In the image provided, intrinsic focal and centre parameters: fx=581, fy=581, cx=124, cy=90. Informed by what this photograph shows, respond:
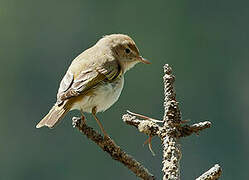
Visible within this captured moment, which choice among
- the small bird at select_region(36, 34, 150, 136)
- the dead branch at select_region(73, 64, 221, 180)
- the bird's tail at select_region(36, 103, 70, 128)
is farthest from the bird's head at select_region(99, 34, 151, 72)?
the dead branch at select_region(73, 64, 221, 180)

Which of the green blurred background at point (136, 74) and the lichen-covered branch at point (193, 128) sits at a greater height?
the lichen-covered branch at point (193, 128)

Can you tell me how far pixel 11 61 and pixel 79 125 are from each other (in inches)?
941

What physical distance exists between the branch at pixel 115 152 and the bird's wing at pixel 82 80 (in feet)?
3.61

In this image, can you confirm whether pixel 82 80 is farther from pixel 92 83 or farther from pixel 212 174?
pixel 212 174

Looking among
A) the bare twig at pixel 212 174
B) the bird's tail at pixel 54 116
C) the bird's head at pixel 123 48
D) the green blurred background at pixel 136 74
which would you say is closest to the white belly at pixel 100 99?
the bird's tail at pixel 54 116

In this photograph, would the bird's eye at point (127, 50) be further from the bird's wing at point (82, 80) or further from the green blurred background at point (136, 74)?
the green blurred background at point (136, 74)

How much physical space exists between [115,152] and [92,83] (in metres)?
1.59

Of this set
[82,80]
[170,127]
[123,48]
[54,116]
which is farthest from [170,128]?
[123,48]

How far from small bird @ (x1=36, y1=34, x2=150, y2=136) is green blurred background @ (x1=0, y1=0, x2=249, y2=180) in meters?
11.9

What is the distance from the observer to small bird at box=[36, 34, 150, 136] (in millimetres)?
Result: 3350

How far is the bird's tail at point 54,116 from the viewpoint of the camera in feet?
10.0

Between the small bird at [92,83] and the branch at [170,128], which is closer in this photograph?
the branch at [170,128]

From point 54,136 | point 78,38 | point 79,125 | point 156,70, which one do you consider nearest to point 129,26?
point 78,38

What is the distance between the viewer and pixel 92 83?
3594 millimetres
